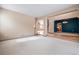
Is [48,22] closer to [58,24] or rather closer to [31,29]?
[58,24]

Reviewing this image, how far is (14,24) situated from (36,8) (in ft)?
2.18

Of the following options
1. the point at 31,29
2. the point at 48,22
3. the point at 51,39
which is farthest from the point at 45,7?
the point at 51,39

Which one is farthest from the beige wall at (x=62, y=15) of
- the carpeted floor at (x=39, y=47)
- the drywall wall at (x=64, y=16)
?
the carpeted floor at (x=39, y=47)

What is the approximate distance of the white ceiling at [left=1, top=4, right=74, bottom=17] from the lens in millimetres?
2289

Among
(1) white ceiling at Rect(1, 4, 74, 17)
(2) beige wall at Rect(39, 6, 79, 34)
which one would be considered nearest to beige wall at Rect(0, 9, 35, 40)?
(1) white ceiling at Rect(1, 4, 74, 17)

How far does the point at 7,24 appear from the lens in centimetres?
234

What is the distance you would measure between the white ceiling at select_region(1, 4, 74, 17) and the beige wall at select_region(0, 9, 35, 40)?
4.0 inches

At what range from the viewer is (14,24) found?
7.84 ft

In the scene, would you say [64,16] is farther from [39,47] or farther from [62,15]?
[39,47]

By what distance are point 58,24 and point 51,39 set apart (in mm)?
415

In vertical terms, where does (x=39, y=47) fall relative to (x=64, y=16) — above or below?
below

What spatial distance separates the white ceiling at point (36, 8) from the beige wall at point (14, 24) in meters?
0.10

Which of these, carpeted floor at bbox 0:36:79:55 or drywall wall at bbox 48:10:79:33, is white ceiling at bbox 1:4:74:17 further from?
carpeted floor at bbox 0:36:79:55

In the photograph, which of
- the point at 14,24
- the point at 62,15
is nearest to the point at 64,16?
the point at 62,15
